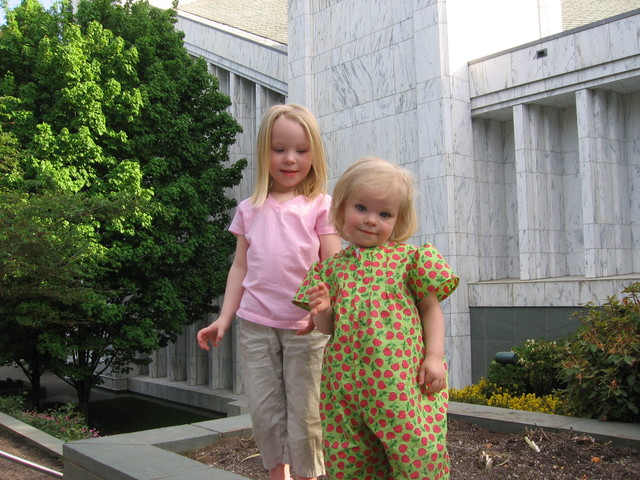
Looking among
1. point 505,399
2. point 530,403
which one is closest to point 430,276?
point 530,403

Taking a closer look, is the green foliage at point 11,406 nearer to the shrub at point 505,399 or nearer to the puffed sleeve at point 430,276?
the shrub at point 505,399

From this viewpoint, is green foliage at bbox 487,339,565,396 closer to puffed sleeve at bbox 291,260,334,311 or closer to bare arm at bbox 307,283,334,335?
puffed sleeve at bbox 291,260,334,311

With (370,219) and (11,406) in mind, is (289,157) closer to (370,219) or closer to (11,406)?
(370,219)

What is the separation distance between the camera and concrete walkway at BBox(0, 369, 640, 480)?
3604 mm

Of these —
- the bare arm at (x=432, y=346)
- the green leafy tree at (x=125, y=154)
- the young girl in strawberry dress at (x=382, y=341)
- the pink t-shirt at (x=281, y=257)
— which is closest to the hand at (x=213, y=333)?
the pink t-shirt at (x=281, y=257)

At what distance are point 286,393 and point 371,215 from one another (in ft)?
3.17

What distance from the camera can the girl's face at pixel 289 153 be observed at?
9.83ft

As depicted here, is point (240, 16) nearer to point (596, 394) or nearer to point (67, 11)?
point (67, 11)

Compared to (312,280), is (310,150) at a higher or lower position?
higher

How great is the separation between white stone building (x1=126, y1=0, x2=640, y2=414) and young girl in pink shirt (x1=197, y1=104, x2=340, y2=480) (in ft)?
27.1

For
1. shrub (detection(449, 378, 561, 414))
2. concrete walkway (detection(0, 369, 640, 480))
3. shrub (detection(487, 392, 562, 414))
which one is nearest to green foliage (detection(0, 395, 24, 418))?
concrete walkway (detection(0, 369, 640, 480))

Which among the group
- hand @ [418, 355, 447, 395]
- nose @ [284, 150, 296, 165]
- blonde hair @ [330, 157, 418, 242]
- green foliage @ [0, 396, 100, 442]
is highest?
nose @ [284, 150, 296, 165]

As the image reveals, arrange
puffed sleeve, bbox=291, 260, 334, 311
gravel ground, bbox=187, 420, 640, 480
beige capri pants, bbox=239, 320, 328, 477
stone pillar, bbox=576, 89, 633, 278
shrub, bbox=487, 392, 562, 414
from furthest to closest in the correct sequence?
1. stone pillar, bbox=576, 89, 633, 278
2. shrub, bbox=487, 392, 562, 414
3. gravel ground, bbox=187, 420, 640, 480
4. beige capri pants, bbox=239, 320, 328, 477
5. puffed sleeve, bbox=291, 260, 334, 311

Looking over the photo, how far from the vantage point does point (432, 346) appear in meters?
2.49
